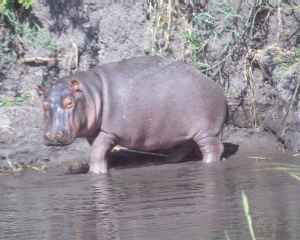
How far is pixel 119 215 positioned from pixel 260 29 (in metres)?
4.12

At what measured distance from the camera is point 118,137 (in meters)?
7.62

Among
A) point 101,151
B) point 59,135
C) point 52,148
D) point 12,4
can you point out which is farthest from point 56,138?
point 12,4

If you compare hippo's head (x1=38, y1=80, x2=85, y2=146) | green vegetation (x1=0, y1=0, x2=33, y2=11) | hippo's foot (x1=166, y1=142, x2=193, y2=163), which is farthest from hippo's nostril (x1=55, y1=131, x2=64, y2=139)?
green vegetation (x1=0, y1=0, x2=33, y2=11)

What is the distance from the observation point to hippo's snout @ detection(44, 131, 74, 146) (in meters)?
7.41

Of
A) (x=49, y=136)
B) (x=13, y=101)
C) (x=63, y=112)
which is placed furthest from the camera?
(x=13, y=101)

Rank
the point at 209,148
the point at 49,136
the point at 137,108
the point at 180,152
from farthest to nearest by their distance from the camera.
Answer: the point at 180,152
the point at 209,148
the point at 137,108
the point at 49,136

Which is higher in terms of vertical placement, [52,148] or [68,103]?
[68,103]

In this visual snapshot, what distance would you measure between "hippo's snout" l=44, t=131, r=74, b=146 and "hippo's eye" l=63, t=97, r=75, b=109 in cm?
23

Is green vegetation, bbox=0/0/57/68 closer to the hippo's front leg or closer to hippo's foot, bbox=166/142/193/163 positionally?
the hippo's front leg

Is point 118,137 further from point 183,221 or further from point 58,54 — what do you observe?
point 183,221

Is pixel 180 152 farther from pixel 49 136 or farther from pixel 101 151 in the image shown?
pixel 49 136

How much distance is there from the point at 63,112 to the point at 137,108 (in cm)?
58

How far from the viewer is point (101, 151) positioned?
7566 mm

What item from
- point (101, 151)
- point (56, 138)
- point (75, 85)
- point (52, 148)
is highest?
point (75, 85)
